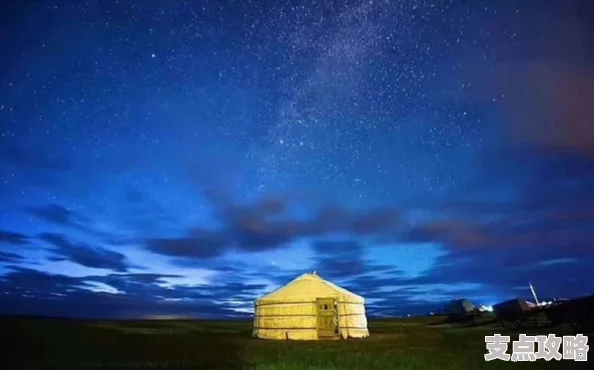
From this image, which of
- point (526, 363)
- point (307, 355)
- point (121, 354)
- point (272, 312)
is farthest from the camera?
point (272, 312)

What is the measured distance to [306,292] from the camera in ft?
70.0

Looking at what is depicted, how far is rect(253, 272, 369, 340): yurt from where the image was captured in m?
20.7

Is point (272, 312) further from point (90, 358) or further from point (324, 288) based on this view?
point (90, 358)

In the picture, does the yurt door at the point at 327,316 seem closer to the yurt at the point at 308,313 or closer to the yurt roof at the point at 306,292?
the yurt at the point at 308,313

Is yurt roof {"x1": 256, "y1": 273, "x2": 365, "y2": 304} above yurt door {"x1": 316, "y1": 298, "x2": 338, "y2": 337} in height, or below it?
above

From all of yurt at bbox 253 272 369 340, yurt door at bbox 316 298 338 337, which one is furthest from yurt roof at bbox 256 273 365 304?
yurt door at bbox 316 298 338 337

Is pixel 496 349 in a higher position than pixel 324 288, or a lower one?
lower

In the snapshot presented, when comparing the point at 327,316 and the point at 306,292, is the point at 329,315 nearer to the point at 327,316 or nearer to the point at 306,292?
the point at 327,316

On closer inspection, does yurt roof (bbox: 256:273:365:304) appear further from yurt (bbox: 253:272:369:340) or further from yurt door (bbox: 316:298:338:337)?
yurt door (bbox: 316:298:338:337)

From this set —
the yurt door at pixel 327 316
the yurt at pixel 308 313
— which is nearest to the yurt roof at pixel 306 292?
the yurt at pixel 308 313

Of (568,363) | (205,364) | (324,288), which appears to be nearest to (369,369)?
(205,364)

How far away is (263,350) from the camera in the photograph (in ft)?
49.3

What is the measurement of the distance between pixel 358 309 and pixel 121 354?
11.4 metres

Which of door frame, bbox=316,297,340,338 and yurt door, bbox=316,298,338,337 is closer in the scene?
door frame, bbox=316,297,340,338
